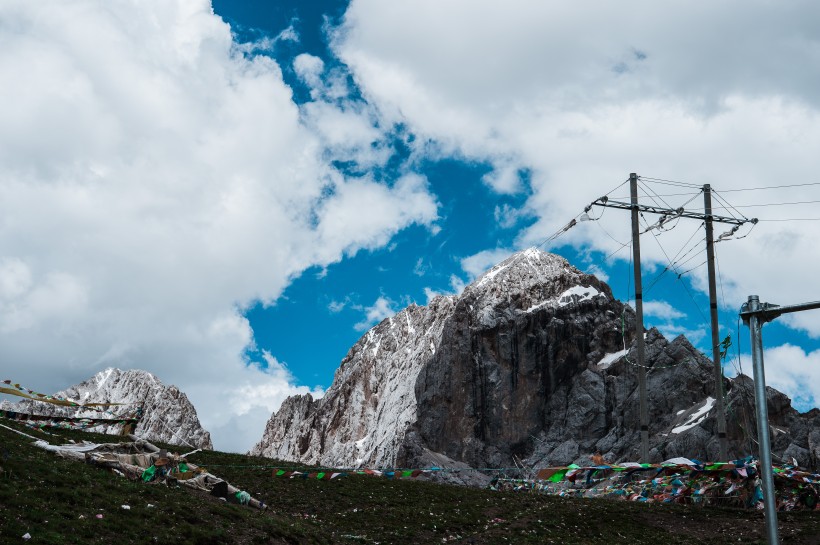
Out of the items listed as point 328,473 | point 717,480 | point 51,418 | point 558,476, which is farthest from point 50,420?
point 717,480

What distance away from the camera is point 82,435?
4328 cm

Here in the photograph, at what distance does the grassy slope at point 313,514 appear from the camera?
2447 cm

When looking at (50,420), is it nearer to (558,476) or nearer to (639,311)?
(558,476)

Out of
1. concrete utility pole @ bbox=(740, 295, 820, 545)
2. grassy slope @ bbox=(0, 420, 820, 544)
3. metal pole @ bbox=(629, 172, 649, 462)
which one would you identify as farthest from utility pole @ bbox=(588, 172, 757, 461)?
concrete utility pole @ bbox=(740, 295, 820, 545)

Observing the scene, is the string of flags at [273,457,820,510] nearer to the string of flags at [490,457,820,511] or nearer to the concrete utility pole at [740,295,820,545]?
the string of flags at [490,457,820,511]

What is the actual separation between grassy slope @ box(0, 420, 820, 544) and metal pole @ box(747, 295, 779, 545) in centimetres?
1670

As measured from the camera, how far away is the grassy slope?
24.5 meters

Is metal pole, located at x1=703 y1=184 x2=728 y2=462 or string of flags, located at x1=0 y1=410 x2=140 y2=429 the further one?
metal pole, located at x1=703 y1=184 x2=728 y2=462

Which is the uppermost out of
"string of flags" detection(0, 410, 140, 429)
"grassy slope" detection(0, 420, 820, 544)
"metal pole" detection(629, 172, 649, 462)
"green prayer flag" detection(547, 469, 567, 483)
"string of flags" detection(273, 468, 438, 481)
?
"metal pole" detection(629, 172, 649, 462)

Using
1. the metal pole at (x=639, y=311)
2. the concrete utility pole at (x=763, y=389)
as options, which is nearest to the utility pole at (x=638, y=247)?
the metal pole at (x=639, y=311)

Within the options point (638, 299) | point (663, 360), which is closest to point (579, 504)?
point (638, 299)

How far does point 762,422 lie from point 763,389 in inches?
31.8

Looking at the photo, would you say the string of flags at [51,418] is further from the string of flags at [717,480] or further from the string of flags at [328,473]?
the string of flags at [717,480]

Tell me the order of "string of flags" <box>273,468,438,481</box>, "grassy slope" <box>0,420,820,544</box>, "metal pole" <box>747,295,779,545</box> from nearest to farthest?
"metal pole" <box>747,295,779,545</box>, "grassy slope" <box>0,420,820,544</box>, "string of flags" <box>273,468,438,481</box>
